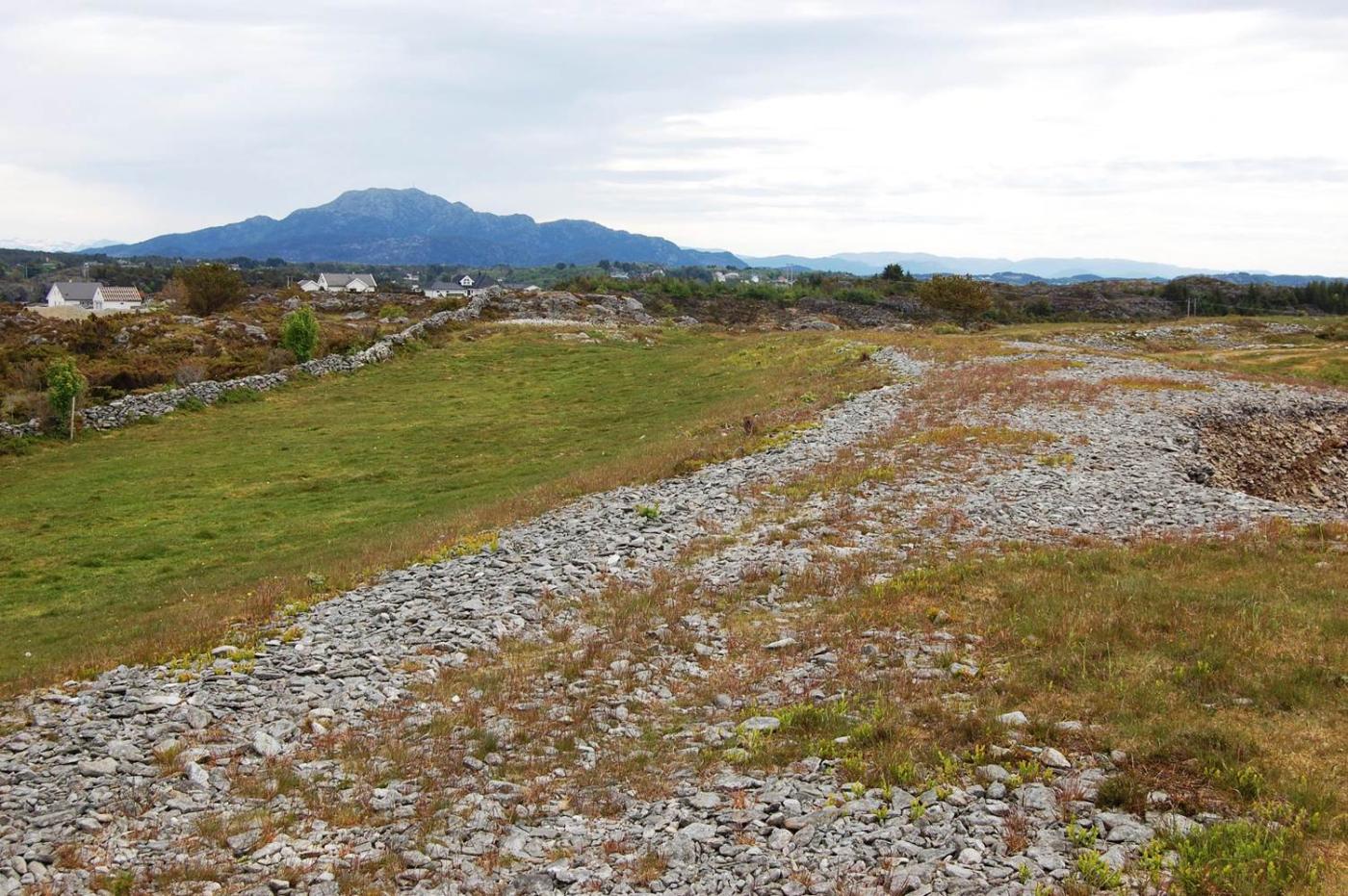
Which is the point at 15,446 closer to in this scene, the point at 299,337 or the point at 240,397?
the point at 240,397

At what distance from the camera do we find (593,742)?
11.7 metres

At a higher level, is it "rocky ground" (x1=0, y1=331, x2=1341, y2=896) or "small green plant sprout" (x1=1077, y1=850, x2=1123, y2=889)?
"small green plant sprout" (x1=1077, y1=850, x2=1123, y2=889)

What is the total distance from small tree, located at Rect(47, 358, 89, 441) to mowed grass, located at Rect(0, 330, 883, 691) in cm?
213

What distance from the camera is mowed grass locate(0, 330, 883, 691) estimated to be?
22656mm

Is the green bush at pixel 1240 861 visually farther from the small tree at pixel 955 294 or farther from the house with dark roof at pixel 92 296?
the house with dark roof at pixel 92 296

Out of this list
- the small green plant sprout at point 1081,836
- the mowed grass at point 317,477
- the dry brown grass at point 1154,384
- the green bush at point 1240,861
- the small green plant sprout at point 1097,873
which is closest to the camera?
the green bush at point 1240,861

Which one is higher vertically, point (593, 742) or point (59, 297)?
point (59, 297)

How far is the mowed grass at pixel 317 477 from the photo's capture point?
22.7m

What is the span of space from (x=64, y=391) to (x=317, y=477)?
21.2 metres

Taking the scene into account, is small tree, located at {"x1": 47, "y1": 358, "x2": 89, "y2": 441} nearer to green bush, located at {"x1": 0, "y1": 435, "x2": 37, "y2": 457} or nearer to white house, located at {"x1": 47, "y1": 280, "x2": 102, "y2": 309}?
green bush, located at {"x1": 0, "y1": 435, "x2": 37, "y2": 457}

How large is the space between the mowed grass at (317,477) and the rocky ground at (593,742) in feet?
13.6

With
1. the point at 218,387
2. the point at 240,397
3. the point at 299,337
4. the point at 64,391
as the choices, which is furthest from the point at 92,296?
the point at 64,391

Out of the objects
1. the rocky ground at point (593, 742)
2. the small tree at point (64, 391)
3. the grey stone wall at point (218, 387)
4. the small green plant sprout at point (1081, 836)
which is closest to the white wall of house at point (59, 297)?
the grey stone wall at point (218, 387)

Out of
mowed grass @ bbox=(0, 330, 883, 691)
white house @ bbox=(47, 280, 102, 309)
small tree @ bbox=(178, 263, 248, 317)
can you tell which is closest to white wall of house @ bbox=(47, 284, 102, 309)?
white house @ bbox=(47, 280, 102, 309)
